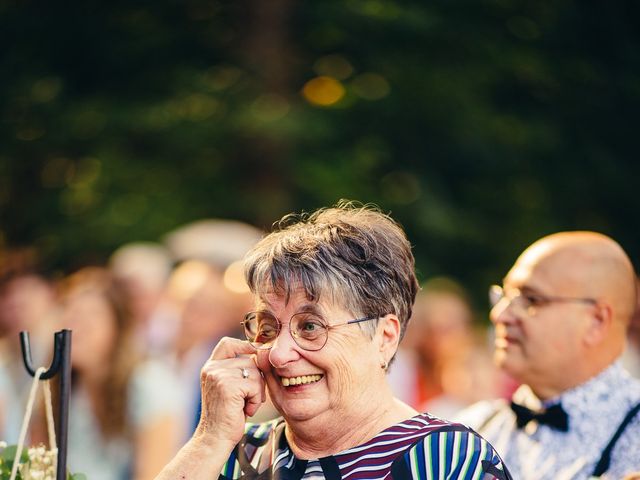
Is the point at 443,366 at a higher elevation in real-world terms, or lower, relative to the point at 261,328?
lower

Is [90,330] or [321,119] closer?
[90,330]

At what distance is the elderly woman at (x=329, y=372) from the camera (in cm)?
263

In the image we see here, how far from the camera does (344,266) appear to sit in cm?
266

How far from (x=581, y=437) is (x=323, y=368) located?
1.20m

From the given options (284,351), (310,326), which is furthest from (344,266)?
(284,351)

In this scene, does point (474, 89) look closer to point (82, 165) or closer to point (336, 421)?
point (82, 165)

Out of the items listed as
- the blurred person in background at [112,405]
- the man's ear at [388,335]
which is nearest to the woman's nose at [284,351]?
the man's ear at [388,335]

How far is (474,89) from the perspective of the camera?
10.4 m

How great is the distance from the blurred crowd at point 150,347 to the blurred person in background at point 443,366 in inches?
0.4

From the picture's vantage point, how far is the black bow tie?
3.34 meters

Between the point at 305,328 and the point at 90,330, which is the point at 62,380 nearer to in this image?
the point at 305,328

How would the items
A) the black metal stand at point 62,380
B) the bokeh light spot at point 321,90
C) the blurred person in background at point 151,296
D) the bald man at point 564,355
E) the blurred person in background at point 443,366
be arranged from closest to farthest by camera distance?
the black metal stand at point 62,380 → the bald man at point 564,355 → the blurred person in background at point 443,366 → the blurred person in background at point 151,296 → the bokeh light spot at point 321,90

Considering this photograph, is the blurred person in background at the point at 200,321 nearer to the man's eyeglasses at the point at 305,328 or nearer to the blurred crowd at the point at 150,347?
the blurred crowd at the point at 150,347

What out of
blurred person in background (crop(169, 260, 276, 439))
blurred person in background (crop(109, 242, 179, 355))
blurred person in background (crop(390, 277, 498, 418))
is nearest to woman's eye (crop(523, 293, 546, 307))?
blurred person in background (crop(169, 260, 276, 439))
